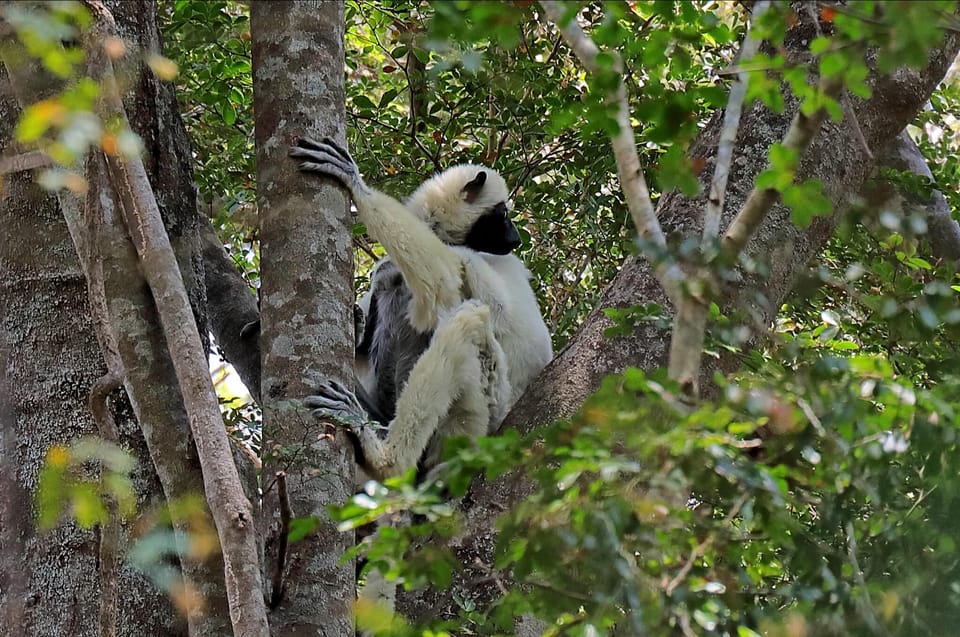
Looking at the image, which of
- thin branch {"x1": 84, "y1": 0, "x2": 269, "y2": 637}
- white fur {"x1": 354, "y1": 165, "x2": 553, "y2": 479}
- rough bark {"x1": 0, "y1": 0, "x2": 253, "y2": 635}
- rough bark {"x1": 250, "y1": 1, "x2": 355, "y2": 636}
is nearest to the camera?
thin branch {"x1": 84, "y1": 0, "x2": 269, "y2": 637}

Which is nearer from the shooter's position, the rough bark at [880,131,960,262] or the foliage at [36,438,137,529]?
the foliage at [36,438,137,529]

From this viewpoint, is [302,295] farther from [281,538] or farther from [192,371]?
[281,538]

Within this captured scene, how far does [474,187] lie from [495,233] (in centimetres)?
26

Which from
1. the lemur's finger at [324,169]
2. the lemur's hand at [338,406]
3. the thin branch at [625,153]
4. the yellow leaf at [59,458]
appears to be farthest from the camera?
the lemur's finger at [324,169]

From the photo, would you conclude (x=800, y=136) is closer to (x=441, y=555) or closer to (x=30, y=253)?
(x=441, y=555)

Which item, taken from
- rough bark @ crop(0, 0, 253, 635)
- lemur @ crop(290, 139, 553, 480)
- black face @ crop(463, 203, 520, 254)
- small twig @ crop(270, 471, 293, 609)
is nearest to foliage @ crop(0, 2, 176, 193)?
rough bark @ crop(0, 0, 253, 635)

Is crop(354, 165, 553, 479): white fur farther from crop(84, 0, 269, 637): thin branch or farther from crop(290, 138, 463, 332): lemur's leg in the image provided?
crop(84, 0, 269, 637): thin branch

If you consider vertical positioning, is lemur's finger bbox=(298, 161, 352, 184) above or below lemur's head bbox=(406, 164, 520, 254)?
above

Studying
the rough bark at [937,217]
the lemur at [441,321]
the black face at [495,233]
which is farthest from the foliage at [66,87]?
the rough bark at [937,217]

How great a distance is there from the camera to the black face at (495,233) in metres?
5.56

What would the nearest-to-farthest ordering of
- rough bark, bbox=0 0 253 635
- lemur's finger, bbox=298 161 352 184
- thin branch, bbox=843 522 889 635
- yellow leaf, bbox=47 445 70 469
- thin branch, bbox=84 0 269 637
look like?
thin branch, bbox=843 522 889 635, thin branch, bbox=84 0 269 637, rough bark, bbox=0 0 253 635, yellow leaf, bbox=47 445 70 469, lemur's finger, bbox=298 161 352 184

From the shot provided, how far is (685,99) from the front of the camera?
215 centimetres

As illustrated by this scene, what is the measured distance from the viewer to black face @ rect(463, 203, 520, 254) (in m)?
5.56

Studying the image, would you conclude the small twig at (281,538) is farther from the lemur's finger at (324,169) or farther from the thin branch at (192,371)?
the lemur's finger at (324,169)
